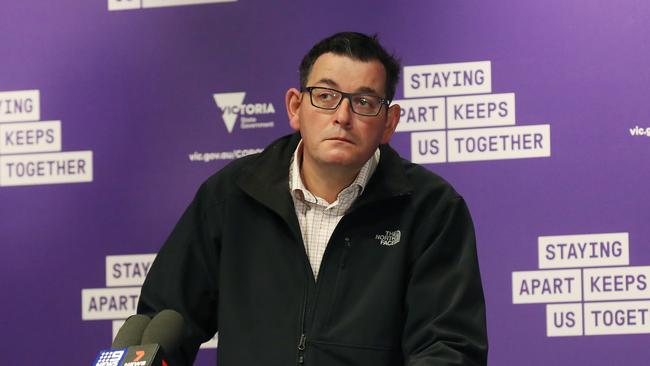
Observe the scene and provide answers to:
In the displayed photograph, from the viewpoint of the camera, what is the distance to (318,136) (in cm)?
250

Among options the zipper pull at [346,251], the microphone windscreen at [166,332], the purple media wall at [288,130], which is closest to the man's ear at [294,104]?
the zipper pull at [346,251]

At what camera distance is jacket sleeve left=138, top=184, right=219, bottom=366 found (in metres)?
2.48

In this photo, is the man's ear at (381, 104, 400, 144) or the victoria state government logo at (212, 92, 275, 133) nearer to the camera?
the man's ear at (381, 104, 400, 144)

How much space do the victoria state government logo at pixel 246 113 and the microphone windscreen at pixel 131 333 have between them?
188 cm

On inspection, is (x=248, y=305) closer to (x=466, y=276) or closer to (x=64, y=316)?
(x=466, y=276)

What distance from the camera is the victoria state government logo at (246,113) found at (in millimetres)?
3865

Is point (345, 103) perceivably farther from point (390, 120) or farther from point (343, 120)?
point (390, 120)

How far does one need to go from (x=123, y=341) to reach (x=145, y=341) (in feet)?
0.19

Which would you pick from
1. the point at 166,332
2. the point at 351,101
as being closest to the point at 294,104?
the point at 351,101

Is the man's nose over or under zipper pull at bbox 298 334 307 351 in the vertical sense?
over

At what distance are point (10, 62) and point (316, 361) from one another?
2.30m

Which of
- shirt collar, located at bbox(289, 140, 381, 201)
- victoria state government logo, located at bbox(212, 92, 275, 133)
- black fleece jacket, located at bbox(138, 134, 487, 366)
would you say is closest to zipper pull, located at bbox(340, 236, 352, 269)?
black fleece jacket, located at bbox(138, 134, 487, 366)

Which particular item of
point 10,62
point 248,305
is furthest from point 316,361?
point 10,62

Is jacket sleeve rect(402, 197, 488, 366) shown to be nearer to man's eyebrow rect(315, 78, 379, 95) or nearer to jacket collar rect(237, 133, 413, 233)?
jacket collar rect(237, 133, 413, 233)
